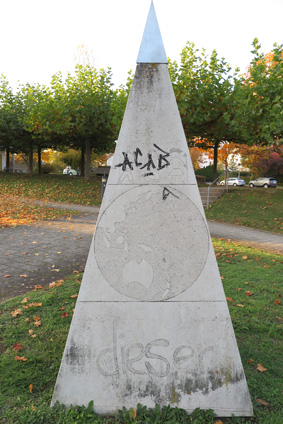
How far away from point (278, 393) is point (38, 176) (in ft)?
80.0

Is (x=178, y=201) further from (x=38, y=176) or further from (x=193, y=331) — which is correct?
(x=38, y=176)

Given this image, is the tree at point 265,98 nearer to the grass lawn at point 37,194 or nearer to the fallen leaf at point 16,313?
Result: the grass lawn at point 37,194

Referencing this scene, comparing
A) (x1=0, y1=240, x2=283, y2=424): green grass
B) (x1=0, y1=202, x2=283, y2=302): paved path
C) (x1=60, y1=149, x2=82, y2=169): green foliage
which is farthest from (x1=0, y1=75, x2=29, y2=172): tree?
(x1=0, y1=240, x2=283, y2=424): green grass

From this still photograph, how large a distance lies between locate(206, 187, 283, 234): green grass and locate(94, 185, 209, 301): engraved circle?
9.32 m

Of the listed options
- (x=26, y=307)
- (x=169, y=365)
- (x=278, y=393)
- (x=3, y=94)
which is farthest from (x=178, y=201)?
(x=3, y=94)

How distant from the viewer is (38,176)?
24.9 m

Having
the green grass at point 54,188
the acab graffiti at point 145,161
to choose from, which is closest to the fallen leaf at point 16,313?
the acab graffiti at point 145,161

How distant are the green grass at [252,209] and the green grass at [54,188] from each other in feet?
20.8

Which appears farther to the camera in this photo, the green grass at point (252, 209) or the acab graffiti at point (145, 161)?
the green grass at point (252, 209)

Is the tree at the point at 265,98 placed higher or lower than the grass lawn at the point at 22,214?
higher

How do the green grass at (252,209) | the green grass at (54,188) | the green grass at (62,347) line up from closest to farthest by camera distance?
the green grass at (62,347), the green grass at (252,209), the green grass at (54,188)

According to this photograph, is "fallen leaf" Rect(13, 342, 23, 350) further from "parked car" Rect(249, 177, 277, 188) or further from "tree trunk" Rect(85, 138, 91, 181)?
"parked car" Rect(249, 177, 277, 188)

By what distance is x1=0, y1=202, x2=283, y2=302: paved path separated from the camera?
5.50 metres

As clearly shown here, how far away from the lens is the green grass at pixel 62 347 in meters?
2.34
